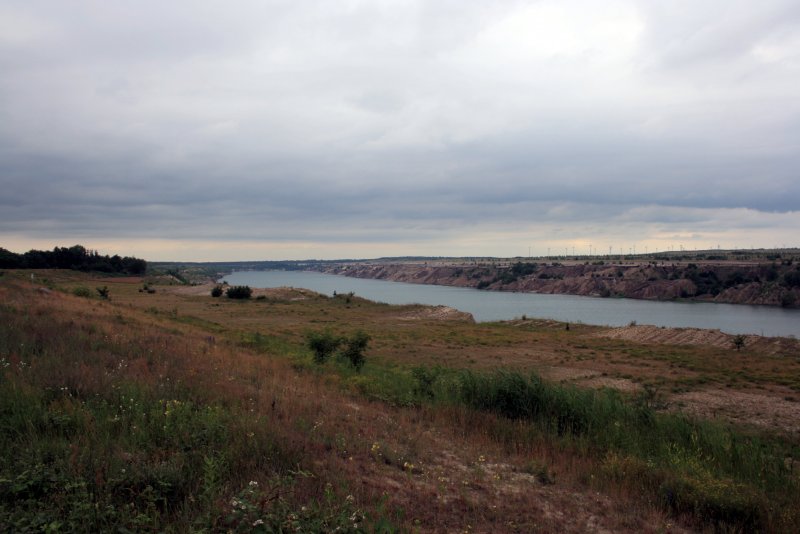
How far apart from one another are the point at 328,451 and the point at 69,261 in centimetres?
10023

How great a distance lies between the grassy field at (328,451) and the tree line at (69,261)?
85.9 meters

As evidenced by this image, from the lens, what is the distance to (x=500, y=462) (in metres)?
6.70

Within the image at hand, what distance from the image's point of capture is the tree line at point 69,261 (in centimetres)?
7938

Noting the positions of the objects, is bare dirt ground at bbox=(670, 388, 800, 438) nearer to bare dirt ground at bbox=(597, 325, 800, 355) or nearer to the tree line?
bare dirt ground at bbox=(597, 325, 800, 355)

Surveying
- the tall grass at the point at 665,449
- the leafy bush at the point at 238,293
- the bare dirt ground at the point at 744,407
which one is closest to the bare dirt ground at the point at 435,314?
the leafy bush at the point at 238,293

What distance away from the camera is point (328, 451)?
5855 mm

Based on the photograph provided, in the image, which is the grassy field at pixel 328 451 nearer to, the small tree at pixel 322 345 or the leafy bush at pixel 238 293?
the small tree at pixel 322 345

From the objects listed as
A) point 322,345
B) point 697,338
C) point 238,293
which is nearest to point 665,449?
point 322,345

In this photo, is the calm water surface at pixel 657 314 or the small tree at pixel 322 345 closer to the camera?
the small tree at pixel 322 345

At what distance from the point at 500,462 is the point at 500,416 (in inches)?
111

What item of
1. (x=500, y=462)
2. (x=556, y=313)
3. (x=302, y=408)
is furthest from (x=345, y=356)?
(x=556, y=313)

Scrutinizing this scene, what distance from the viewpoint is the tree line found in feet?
260

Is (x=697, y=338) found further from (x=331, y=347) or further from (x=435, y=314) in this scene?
(x=331, y=347)

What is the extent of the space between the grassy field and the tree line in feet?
282
